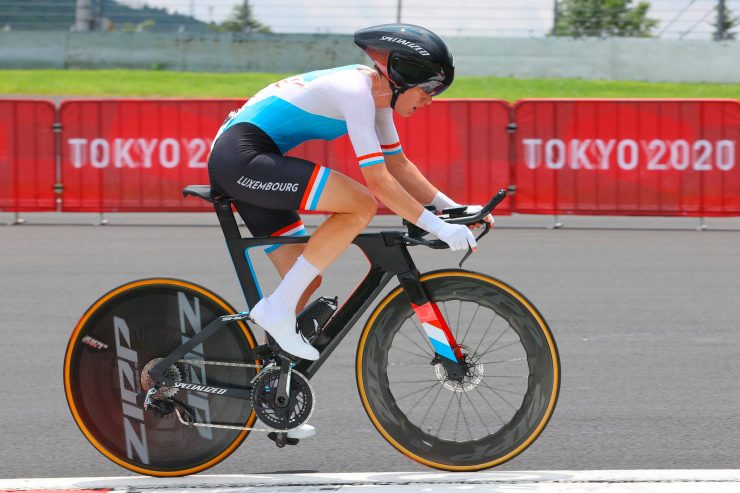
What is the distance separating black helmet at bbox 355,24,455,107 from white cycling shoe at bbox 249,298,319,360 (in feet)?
3.06

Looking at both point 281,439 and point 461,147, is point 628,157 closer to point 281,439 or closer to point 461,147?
point 461,147

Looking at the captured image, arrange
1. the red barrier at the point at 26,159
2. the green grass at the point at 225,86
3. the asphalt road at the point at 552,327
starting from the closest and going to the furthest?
1. the asphalt road at the point at 552,327
2. the red barrier at the point at 26,159
3. the green grass at the point at 225,86

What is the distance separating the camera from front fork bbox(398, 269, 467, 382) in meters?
4.64

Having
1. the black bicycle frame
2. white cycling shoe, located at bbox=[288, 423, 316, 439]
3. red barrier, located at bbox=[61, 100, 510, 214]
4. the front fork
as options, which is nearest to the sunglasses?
the black bicycle frame

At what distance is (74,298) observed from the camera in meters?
9.12

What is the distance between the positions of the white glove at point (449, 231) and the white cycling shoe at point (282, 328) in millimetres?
621

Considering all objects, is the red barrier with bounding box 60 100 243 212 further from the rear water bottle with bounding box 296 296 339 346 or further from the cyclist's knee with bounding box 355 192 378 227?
the cyclist's knee with bounding box 355 192 378 227

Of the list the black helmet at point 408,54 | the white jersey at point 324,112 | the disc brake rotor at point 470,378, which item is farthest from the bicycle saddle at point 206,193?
the disc brake rotor at point 470,378

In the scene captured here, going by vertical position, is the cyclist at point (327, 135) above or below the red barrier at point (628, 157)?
above

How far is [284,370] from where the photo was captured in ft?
15.3

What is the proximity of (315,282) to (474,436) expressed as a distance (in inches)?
33.0

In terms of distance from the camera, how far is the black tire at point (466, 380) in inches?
182

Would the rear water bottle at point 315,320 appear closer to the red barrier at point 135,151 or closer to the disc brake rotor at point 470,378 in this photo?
the disc brake rotor at point 470,378

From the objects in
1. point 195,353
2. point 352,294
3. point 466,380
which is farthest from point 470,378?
point 195,353
